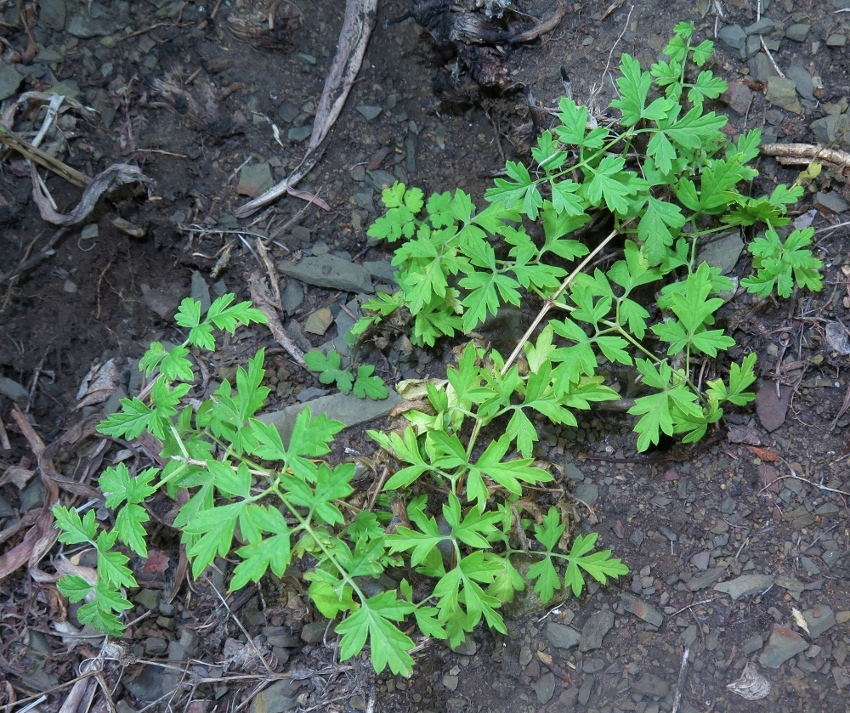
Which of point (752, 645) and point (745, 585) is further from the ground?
point (745, 585)

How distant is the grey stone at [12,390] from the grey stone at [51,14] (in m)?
1.92

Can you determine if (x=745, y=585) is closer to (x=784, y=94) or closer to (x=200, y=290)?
(x=784, y=94)

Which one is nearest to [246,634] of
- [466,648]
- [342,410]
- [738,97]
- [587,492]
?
[466,648]

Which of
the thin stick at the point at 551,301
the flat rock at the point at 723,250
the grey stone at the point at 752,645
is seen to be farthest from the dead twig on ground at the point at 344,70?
the grey stone at the point at 752,645

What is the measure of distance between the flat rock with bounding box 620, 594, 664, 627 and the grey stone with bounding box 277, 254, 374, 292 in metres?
1.84

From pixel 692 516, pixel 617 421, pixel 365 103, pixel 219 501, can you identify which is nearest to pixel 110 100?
pixel 365 103

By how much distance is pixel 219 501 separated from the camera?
2.96 m

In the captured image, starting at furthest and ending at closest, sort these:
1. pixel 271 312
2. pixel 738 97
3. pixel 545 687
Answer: pixel 271 312, pixel 738 97, pixel 545 687

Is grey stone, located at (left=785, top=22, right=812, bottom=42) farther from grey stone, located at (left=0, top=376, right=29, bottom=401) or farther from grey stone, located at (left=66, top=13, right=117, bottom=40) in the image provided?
grey stone, located at (left=0, top=376, right=29, bottom=401)

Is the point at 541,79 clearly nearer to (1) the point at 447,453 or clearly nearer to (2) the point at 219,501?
(1) the point at 447,453

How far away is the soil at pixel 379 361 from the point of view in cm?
252

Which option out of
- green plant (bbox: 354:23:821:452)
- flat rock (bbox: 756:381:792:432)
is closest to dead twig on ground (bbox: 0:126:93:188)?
green plant (bbox: 354:23:821:452)

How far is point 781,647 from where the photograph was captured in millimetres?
2410

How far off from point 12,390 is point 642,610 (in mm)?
3068
